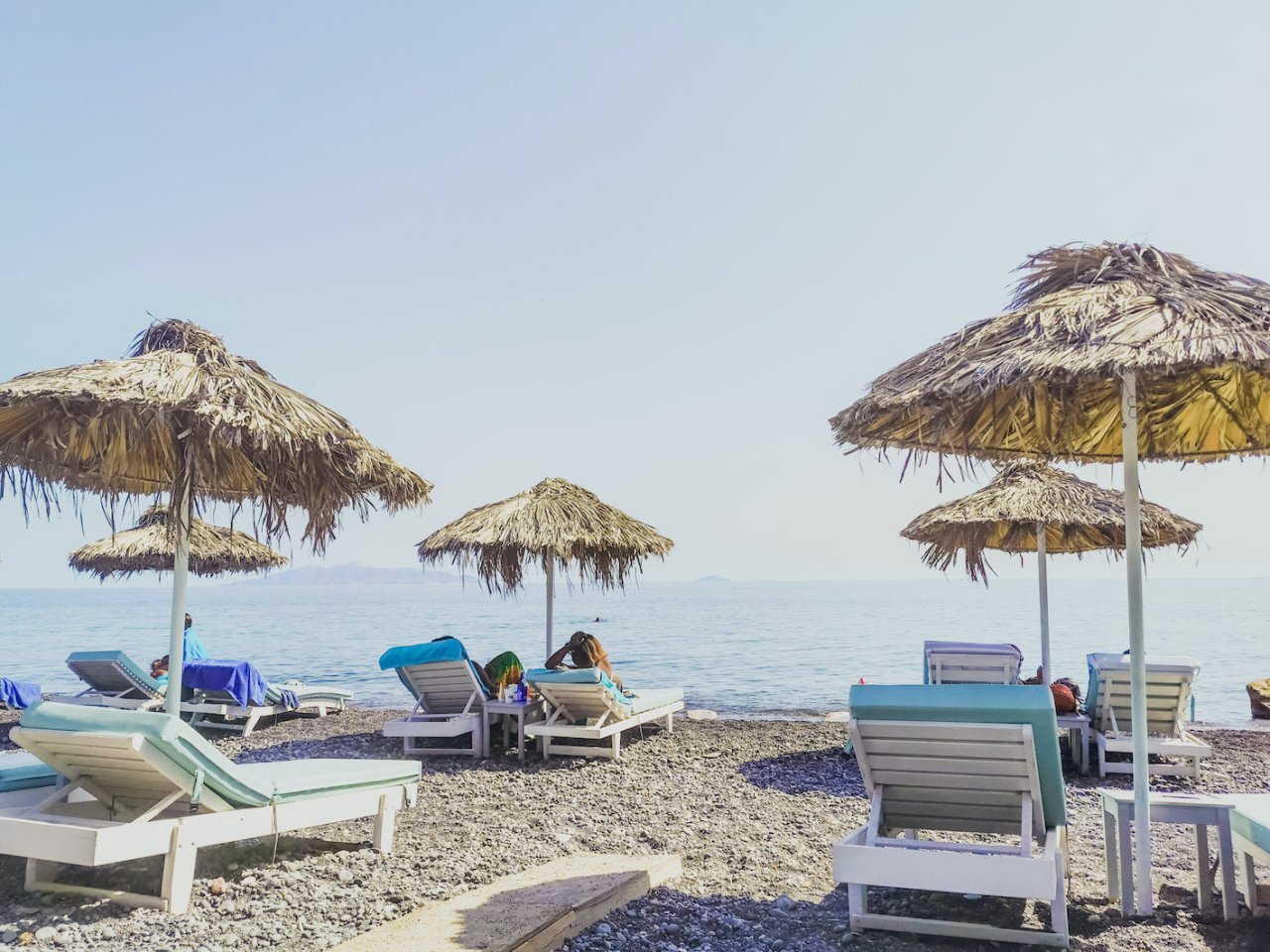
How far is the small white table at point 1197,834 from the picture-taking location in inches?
131

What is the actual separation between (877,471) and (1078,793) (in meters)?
3.27

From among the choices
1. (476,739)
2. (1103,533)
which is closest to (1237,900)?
(476,739)

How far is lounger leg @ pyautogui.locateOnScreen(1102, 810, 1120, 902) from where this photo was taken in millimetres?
3621

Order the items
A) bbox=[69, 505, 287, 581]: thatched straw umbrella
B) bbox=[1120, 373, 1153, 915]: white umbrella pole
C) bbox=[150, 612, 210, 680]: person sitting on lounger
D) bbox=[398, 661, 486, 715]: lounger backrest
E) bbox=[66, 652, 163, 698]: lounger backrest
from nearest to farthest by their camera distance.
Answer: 1. bbox=[1120, 373, 1153, 915]: white umbrella pole
2. bbox=[398, 661, 486, 715]: lounger backrest
3. bbox=[66, 652, 163, 698]: lounger backrest
4. bbox=[150, 612, 210, 680]: person sitting on lounger
5. bbox=[69, 505, 287, 581]: thatched straw umbrella

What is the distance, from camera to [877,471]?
4344 millimetres

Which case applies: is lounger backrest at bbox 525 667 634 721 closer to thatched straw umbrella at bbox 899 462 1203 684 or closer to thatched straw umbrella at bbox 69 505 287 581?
thatched straw umbrella at bbox 899 462 1203 684

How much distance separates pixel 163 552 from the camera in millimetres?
A: 11844

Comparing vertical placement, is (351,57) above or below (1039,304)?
above

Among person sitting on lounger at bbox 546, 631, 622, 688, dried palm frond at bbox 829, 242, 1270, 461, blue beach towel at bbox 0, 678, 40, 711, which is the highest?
dried palm frond at bbox 829, 242, 1270, 461

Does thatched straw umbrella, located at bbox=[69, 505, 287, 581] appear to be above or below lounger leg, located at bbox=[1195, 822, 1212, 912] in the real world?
above

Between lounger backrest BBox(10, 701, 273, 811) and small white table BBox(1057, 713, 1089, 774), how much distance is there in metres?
5.57

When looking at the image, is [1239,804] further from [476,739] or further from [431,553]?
[431,553]

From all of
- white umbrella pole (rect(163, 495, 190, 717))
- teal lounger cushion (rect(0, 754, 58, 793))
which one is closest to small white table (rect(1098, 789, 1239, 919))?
white umbrella pole (rect(163, 495, 190, 717))

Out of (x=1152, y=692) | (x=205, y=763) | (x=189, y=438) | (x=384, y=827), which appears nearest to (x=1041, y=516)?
(x=1152, y=692)
